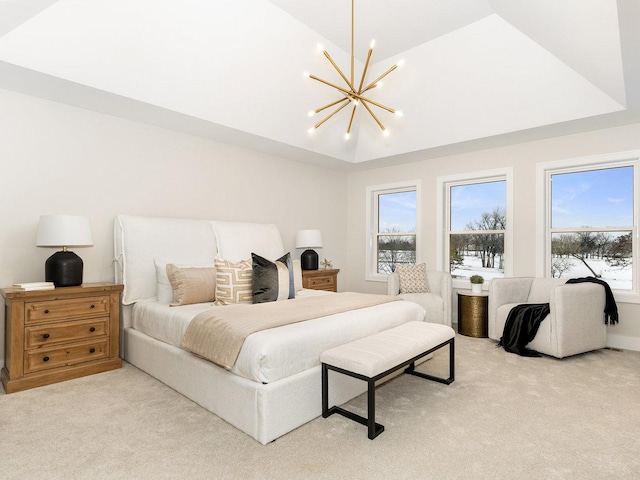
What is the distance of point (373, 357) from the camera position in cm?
216

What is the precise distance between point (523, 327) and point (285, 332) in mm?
2843

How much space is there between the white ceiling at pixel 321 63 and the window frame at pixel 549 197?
1.34 ft

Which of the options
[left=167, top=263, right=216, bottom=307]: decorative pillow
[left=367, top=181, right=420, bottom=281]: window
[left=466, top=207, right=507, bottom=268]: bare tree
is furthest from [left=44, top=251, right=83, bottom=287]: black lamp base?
[left=466, top=207, right=507, bottom=268]: bare tree

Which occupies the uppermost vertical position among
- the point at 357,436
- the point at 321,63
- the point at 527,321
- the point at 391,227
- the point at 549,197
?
the point at 321,63

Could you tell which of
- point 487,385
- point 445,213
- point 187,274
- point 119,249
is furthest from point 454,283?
point 119,249

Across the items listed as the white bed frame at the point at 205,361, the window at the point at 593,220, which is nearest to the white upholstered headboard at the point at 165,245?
the white bed frame at the point at 205,361

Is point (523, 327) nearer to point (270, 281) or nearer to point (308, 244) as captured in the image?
point (270, 281)

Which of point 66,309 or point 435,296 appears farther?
point 435,296

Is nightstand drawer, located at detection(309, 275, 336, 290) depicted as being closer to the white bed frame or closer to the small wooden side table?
the white bed frame

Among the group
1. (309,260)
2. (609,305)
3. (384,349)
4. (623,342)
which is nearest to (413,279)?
(309,260)

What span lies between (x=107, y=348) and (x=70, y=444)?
1273 mm

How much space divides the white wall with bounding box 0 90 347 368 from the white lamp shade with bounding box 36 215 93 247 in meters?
0.34

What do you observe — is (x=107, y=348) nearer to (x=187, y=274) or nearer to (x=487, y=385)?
(x=187, y=274)

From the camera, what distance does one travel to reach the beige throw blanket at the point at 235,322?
7.30 ft
